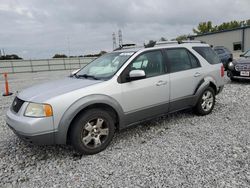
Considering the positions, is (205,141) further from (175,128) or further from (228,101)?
(228,101)

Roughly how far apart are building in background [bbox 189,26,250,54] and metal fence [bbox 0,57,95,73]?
17371 mm

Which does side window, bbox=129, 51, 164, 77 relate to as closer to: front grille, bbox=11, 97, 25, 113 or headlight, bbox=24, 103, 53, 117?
headlight, bbox=24, 103, 53, 117

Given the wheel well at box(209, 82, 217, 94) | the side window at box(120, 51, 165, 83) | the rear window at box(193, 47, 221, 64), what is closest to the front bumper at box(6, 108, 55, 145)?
the side window at box(120, 51, 165, 83)

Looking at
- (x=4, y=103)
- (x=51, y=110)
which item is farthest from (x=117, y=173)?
(x=4, y=103)

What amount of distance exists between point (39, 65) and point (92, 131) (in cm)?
2508

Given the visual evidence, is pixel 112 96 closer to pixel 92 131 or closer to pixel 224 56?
pixel 92 131

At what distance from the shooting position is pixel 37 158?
3217mm

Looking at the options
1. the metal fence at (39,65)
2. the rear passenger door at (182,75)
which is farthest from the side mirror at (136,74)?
the metal fence at (39,65)

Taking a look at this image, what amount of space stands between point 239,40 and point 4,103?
82.0 feet

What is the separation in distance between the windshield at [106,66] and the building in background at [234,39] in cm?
2368

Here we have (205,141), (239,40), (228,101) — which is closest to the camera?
(205,141)

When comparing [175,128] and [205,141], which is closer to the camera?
[205,141]

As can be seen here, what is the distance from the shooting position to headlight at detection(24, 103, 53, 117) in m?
2.81

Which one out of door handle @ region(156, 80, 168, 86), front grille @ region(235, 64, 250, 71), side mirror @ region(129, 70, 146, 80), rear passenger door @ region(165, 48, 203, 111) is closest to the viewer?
side mirror @ region(129, 70, 146, 80)
